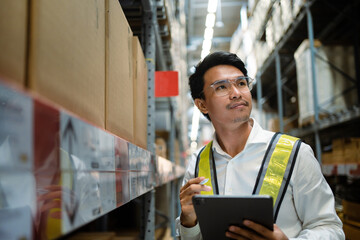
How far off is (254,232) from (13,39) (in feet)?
3.43

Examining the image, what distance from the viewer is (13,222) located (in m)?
0.44

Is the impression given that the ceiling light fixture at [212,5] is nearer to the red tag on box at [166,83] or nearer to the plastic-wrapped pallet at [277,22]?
the plastic-wrapped pallet at [277,22]

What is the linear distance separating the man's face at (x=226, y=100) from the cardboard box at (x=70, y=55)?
893 millimetres

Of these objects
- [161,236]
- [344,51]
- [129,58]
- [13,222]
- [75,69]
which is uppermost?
[344,51]

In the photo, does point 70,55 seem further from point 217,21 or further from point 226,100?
point 217,21

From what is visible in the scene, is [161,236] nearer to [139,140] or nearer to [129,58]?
[139,140]

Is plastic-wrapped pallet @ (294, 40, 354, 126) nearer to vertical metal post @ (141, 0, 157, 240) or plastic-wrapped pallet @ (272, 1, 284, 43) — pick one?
plastic-wrapped pallet @ (272, 1, 284, 43)

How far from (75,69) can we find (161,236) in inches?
142

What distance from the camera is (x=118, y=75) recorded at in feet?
3.92

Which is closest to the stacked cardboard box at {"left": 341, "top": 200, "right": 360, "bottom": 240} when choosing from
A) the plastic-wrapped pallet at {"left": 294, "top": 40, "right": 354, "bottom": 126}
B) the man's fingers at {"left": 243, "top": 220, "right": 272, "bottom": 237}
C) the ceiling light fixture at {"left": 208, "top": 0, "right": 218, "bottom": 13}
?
the plastic-wrapped pallet at {"left": 294, "top": 40, "right": 354, "bottom": 126}

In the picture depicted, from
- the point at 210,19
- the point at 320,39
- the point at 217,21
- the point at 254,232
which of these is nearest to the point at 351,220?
the point at 254,232

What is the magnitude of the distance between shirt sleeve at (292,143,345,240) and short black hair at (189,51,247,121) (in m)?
0.67

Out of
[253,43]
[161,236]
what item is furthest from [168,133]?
[253,43]

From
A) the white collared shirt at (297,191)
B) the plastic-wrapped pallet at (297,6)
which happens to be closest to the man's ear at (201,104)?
the white collared shirt at (297,191)
